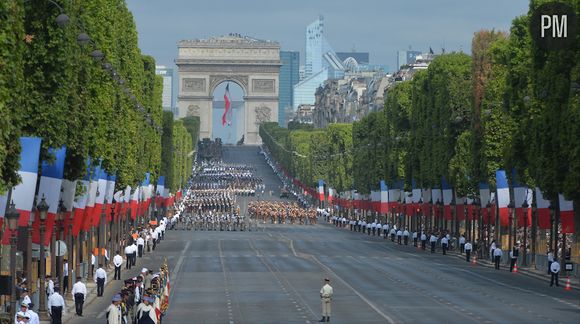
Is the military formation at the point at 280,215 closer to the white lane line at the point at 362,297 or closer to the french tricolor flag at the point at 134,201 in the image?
the french tricolor flag at the point at 134,201

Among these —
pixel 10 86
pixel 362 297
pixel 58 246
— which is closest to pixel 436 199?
pixel 362 297

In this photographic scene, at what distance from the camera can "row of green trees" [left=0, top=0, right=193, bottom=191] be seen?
42.0m

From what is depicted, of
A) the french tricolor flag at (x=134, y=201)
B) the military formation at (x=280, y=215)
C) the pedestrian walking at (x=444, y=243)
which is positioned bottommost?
the pedestrian walking at (x=444, y=243)

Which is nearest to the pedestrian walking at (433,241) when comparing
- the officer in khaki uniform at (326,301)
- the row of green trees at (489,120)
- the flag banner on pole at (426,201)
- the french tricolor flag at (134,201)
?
the row of green trees at (489,120)

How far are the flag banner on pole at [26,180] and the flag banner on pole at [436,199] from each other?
8408 centimetres

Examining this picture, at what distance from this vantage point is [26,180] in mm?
47688

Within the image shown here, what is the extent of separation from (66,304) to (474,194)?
181 ft

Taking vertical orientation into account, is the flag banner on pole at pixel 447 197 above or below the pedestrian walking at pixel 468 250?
above

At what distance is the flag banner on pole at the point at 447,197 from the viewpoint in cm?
12250

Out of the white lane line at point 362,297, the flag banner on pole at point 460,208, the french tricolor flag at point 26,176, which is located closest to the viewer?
the french tricolor flag at point 26,176

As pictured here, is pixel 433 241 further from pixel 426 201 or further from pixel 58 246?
pixel 58 246

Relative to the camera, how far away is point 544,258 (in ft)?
304

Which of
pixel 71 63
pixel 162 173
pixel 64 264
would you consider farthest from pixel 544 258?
pixel 162 173

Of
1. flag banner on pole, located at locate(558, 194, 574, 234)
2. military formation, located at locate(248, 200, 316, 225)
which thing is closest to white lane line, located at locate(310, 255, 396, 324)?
flag banner on pole, located at locate(558, 194, 574, 234)
